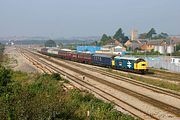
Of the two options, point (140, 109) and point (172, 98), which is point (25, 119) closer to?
point (140, 109)

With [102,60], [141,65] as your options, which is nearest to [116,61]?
[102,60]

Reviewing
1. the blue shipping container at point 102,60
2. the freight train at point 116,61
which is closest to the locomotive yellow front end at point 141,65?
the freight train at point 116,61

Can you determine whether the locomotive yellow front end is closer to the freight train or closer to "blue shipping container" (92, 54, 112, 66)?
the freight train

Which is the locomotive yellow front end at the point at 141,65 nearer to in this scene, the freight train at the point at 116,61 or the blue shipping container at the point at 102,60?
the freight train at the point at 116,61

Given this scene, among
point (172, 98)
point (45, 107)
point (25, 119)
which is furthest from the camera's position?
point (172, 98)

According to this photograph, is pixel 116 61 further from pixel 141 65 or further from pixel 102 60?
pixel 141 65

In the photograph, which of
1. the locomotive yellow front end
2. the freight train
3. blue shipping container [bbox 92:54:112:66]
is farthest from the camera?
blue shipping container [bbox 92:54:112:66]

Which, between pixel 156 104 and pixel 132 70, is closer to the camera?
pixel 156 104

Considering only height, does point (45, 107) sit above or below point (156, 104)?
above

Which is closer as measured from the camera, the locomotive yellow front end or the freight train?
the locomotive yellow front end

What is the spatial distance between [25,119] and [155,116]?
373 inches

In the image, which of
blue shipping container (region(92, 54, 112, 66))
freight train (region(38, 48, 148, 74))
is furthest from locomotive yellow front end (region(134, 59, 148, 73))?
blue shipping container (region(92, 54, 112, 66))

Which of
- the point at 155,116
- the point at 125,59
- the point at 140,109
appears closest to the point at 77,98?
the point at 140,109

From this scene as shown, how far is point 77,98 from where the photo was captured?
25203 mm
